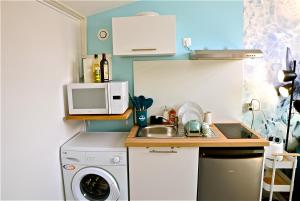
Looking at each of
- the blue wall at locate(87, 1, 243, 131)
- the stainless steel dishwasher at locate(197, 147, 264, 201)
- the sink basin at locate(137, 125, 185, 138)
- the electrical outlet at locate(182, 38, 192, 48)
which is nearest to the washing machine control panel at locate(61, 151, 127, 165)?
the sink basin at locate(137, 125, 185, 138)

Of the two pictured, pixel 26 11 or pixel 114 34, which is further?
pixel 114 34

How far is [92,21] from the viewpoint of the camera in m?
2.28

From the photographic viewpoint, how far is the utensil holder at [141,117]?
2.20 metres

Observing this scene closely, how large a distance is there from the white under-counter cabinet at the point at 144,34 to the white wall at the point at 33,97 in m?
0.52

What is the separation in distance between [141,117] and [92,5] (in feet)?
4.01

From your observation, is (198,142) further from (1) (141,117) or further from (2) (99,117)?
(2) (99,117)

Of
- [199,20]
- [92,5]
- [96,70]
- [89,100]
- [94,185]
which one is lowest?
[94,185]

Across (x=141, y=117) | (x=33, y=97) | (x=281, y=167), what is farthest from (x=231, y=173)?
(x=33, y=97)

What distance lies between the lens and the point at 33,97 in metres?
1.47

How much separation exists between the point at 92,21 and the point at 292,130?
2.50 meters

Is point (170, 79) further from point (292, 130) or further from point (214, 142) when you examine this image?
point (292, 130)

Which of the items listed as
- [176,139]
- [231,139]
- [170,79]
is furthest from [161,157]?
[170,79]

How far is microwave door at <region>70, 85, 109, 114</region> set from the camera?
1.91m

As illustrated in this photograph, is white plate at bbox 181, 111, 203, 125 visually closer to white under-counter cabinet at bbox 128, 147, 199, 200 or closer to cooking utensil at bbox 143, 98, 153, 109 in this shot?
cooking utensil at bbox 143, 98, 153, 109
